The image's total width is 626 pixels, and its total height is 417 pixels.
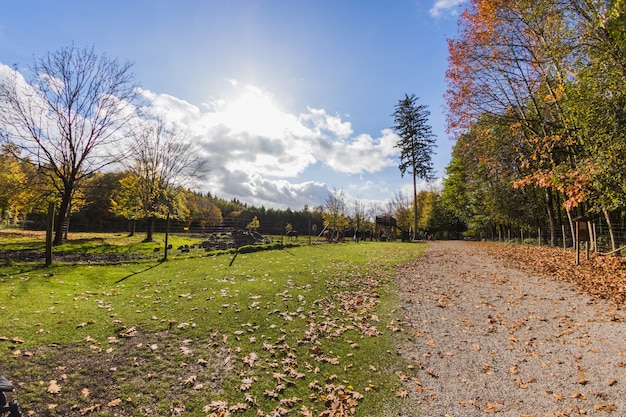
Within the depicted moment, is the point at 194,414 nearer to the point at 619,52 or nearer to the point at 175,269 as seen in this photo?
the point at 175,269

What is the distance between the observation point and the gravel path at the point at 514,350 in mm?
4223

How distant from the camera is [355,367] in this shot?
5.08m

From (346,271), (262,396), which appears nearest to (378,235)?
(346,271)

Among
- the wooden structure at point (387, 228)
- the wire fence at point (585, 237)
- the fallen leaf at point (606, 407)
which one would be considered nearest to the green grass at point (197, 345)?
the fallen leaf at point (606, 407)

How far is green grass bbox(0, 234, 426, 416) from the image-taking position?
4020mm

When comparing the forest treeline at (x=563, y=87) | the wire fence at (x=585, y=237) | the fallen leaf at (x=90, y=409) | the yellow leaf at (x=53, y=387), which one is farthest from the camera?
the wire fence at (x=585, y=237)

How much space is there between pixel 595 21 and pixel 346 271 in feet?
35.4

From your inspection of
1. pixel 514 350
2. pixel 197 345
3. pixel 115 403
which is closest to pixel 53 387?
pixel 115 403

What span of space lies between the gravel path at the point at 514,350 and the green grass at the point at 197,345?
549 millimetres

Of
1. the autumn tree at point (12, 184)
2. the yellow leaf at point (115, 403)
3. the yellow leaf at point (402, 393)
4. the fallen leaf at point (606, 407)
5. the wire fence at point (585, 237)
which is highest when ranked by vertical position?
the autumn tree at point (12, 184)

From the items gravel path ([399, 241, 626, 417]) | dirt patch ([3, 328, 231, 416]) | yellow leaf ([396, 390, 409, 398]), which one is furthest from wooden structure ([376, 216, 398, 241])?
dirt patch ([3, 328, 231, 416])

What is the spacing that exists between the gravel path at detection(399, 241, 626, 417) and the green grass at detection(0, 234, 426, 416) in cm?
55

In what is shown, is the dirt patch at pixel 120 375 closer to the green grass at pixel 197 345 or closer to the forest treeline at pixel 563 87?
the green grass at pixel 197 345

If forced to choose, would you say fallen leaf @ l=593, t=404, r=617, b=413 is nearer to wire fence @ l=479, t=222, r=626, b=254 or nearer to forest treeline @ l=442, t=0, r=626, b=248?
forest treeline @ l=442, t=0, r=626, b=248
